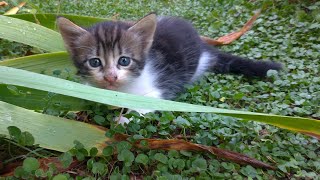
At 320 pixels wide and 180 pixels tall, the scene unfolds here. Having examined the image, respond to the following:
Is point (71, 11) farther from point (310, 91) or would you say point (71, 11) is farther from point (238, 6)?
point (310, 91)

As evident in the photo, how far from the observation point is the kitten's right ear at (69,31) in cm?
180

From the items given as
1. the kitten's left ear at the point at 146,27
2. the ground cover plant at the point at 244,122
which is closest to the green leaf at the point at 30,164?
the ground cover plant at the point at 244,122

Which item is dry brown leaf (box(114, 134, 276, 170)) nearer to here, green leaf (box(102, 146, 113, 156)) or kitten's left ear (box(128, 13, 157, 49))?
green leaf (box(102, 146, 113, 156))

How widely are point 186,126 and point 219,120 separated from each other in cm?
13

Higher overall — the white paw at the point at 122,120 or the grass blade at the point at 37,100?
the grass blade at the point at 37,100

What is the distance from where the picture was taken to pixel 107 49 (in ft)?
5.96

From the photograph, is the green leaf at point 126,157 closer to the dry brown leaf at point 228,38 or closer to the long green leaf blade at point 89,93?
the long green leaf blade at point 89,93

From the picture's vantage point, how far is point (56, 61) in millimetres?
1841

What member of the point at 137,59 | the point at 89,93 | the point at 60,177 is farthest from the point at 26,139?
the point at 137,59

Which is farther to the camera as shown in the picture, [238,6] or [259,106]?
[238,6]

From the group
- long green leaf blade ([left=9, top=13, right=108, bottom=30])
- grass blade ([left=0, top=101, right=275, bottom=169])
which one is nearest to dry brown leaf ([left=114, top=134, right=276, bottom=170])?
grass blade ([left=0, top=101, right=275, bottom=169])

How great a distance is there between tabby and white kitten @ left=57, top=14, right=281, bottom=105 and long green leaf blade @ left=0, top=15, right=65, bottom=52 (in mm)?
115

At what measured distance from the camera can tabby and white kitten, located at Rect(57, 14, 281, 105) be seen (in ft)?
5.93

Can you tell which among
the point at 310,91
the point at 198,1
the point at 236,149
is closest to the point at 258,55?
the point at 310,91
